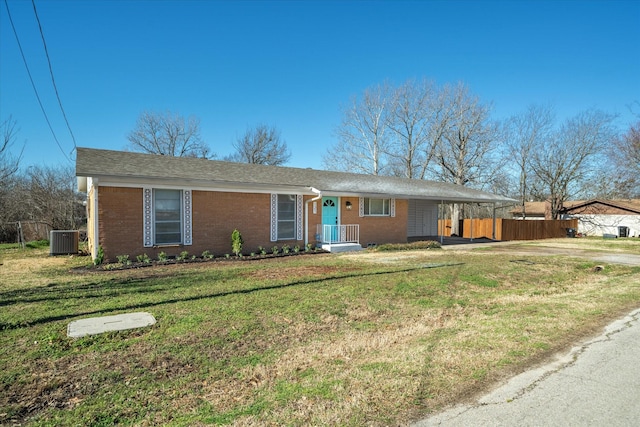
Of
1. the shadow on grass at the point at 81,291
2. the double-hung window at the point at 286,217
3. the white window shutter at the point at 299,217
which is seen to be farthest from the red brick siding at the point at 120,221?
the white window shutter at the point at 299,217

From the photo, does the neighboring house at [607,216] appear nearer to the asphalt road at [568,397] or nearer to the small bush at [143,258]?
the asphalt road at [568,397]

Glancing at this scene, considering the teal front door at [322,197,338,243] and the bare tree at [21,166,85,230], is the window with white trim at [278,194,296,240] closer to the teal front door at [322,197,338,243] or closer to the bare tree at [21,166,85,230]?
the teal front door at [322,197,338,243]

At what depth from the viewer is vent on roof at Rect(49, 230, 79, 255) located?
1399 cm

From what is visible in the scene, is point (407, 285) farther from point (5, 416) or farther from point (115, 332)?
point (5, 416)

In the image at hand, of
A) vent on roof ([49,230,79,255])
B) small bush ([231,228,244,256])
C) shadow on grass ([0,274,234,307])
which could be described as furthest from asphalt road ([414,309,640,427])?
vent on roof ([49,230,79,255])

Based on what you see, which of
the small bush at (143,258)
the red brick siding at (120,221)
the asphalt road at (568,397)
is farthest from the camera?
the small bush at (143,258)

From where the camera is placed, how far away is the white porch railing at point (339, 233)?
51.9 ft

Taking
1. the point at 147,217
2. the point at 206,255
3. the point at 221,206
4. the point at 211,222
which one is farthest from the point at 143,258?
the point at 221,206

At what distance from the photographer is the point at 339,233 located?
639 inches

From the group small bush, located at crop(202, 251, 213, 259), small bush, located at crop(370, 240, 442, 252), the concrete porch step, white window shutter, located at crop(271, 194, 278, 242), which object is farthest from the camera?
small bush, located at crop(370, 240, 442, 252)

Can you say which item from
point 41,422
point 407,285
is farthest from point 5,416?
point 407,285

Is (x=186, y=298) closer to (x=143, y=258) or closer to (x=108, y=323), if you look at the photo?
(x=108, y=323)

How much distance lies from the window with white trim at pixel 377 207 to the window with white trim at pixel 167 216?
329 inches

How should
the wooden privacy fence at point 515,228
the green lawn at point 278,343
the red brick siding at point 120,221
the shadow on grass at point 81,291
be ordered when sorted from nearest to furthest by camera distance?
the green lawn at point 278,343 < the shadow on grass at point 81,291 < the red brick siding at point 120,221 < the wooden privacy fence at point 515,228
